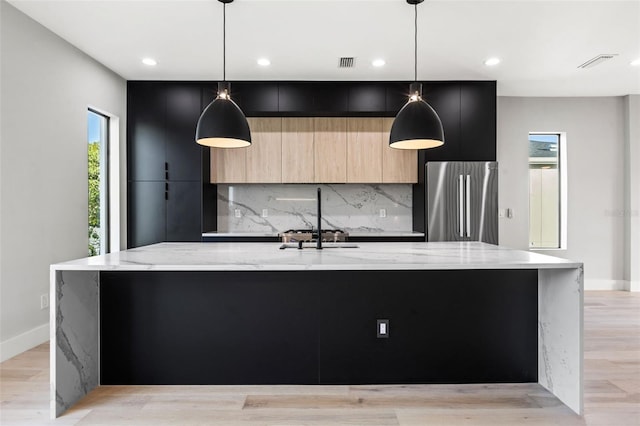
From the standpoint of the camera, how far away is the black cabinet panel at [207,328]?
2488 millimetres

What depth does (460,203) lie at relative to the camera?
4.65 meters

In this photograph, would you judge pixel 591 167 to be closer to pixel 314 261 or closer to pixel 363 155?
pixel 363 155

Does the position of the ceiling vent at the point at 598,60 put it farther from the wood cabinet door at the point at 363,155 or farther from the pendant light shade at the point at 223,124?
the pendant light shade at the point at 223,124

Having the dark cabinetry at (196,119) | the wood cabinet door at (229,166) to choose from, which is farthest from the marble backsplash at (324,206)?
the dark cabinetry at (196,119)

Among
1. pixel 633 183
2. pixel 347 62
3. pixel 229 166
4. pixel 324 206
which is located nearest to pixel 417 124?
pixel 347 62

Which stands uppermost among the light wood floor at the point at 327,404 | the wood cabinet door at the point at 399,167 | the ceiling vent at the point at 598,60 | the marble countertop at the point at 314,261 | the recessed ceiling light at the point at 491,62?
the ceiling vent at the point at 598,60

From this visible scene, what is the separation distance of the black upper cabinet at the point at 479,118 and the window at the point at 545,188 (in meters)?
1.43

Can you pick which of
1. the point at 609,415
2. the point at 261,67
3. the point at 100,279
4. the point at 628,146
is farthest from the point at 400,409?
the point at 628,146

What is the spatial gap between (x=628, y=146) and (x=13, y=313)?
24.4 feet

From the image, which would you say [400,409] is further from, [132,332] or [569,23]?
[569,23]

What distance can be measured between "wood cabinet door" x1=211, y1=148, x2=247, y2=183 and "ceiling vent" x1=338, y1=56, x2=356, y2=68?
65.3 inches

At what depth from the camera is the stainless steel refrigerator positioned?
464 cm

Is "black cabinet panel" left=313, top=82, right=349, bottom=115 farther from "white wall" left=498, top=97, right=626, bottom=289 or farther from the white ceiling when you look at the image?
"white wall" left=498, top=97, right=626, bottom=289

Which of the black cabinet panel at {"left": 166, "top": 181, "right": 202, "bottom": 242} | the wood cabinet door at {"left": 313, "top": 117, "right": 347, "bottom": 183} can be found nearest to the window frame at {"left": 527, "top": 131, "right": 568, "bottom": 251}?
the wood cabinet door at {"left": 313, "top": 117, "right": 347, "bottom": 183}
